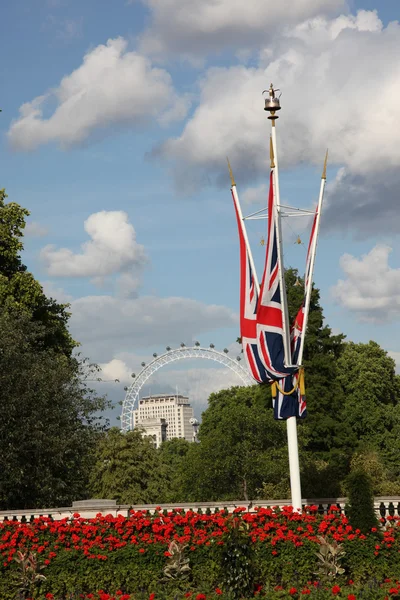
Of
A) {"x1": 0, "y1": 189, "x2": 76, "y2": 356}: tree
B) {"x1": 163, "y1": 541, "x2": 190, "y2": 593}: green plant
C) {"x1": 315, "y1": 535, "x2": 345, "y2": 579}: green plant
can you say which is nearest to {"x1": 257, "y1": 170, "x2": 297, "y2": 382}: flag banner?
{"x1": 315, "y1": 535, "x2": 345, "y2": 579}: green plant

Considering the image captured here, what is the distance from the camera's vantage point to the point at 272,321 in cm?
2205

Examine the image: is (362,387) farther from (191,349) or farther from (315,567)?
(191,349)

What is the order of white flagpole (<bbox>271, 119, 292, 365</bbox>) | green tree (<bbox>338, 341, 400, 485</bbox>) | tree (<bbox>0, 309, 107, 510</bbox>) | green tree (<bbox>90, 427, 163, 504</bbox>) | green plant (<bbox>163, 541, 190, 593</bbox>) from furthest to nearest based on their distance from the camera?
green tree (<bbox>338, 341, 400, 485</bbox>) → green tree (<bbox>90, 427, 163, 504</bbox>) → tree (<bbox>0, 309, 107, 510</bbox>) → white flagpole (<bbox>271, 119, 292, 365</bbox>) → green plant (<bbox>163, 541, 190, 593</bbox>)

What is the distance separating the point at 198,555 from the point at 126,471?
2699 cm

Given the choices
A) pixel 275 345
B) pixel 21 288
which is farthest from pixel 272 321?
pixel 21 288

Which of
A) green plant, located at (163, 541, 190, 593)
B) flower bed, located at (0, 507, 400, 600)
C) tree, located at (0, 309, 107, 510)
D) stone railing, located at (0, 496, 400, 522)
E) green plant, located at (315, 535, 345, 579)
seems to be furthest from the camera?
tree, located at (0, 309, 107, 510)

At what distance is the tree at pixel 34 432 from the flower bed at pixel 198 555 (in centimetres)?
1167

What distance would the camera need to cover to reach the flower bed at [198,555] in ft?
54.2

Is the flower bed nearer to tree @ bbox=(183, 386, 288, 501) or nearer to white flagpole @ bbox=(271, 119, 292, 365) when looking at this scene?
white flagpole @ bbox=(271, 119, 292, 365)

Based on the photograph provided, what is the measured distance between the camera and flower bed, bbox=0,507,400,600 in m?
16.5

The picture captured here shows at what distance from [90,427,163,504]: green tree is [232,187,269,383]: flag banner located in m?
21.1

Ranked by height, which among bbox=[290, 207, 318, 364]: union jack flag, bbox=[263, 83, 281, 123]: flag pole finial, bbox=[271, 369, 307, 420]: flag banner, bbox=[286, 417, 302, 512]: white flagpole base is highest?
bbox=[263, 83, 281, 123]: flag pole finial

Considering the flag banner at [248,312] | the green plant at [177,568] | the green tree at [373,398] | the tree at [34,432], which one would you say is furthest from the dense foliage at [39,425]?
the green tree at [373,398]

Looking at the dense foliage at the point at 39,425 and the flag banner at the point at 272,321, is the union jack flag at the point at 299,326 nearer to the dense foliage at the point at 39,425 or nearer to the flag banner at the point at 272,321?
the flag banner at the point at 272,321
